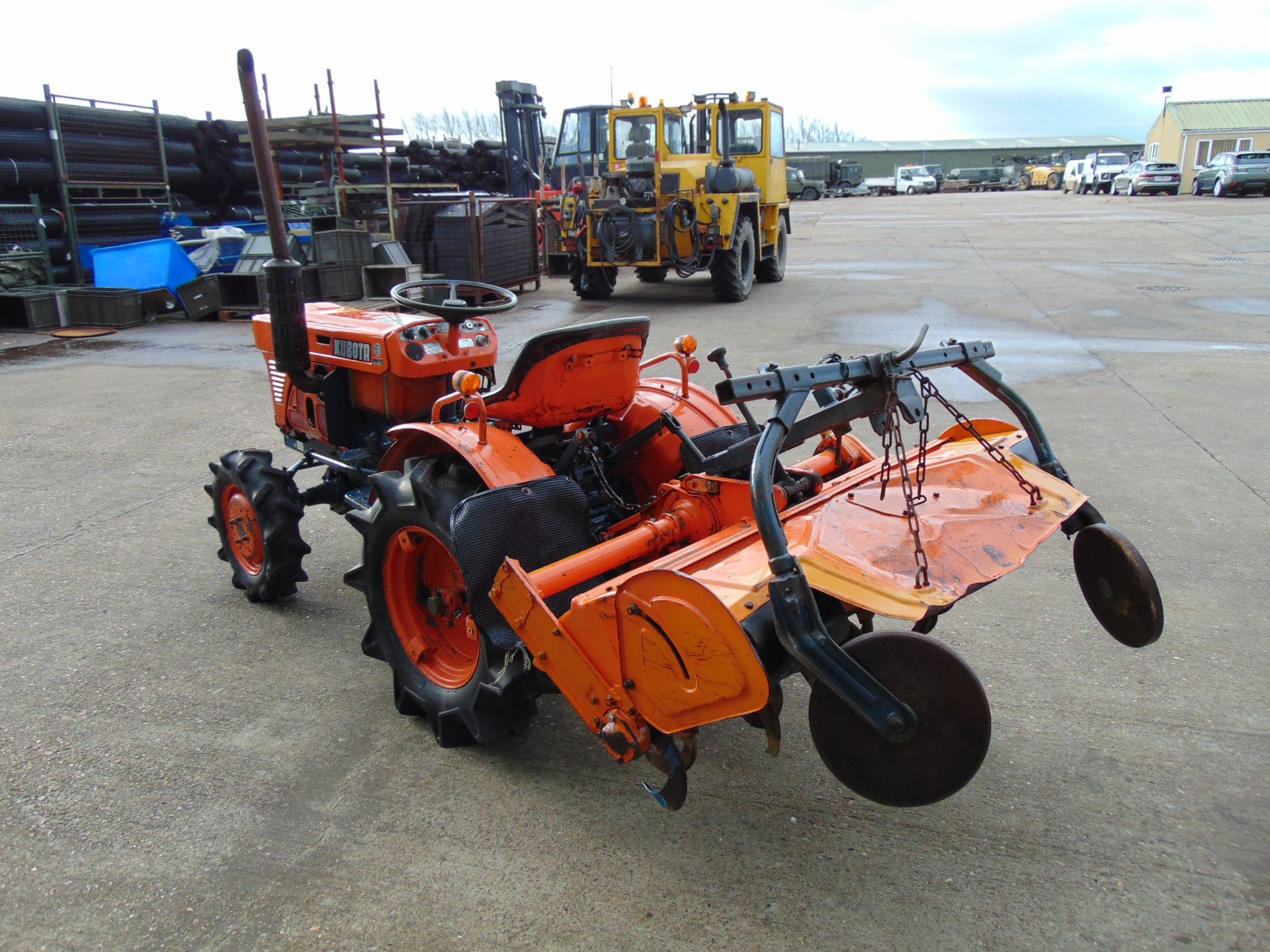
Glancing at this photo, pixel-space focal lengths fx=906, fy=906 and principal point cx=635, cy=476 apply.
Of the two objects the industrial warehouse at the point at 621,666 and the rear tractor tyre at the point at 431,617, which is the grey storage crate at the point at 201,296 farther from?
the rear tractor tyre at the point at 431,617

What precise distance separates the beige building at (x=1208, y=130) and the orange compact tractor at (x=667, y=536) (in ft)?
165

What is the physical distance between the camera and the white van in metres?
42.0

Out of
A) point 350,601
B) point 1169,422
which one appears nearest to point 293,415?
point 350,601

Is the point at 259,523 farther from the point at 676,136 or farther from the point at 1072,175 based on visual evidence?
the point at 1072,175

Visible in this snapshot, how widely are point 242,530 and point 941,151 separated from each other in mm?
82586

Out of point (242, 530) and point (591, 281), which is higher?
point (591, 281)

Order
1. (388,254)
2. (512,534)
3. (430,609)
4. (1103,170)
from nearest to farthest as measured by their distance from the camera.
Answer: (512,534)
(430,609)
(388,254)
(1103,170)

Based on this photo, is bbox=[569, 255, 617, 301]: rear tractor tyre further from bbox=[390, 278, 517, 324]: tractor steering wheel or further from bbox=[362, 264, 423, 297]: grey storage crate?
bbox=[390, 278, 517, 324]: tractor steering wheel

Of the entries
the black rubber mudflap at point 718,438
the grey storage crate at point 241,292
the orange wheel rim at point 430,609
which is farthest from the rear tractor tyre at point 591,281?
the orange wheel rim at point 430,609

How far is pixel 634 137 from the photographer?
41.3ft

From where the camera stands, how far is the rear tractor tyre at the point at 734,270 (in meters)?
11.9

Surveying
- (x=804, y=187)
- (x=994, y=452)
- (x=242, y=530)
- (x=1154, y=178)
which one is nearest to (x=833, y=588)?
(x=994, y=452)

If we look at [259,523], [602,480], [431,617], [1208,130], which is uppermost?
[1208,130]

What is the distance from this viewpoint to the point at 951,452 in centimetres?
266
